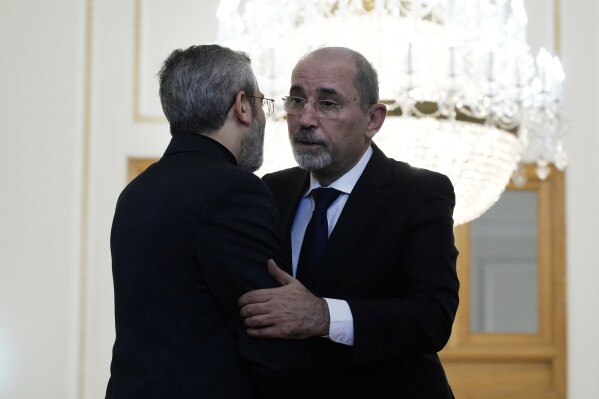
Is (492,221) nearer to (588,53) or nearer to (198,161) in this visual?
(588,53)

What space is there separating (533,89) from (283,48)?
898 millimetres

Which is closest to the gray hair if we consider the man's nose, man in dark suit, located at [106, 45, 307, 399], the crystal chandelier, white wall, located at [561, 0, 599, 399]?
man in dark suit, located at [106, 45, 307, 399]

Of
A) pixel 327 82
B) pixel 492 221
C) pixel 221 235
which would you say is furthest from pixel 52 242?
pixel 221 235

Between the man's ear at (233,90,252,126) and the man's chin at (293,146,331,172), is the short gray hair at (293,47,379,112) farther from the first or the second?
the man's ear at (233,90,252,126)

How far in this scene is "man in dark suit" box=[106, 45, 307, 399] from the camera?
1.95 m

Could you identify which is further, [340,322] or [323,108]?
[323,108]

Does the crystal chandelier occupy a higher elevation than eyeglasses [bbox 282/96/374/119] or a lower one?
higher

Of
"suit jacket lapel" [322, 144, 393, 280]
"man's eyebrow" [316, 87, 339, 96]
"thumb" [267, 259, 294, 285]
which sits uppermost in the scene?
"man's eyebrow" [316, 87, 339, 96]

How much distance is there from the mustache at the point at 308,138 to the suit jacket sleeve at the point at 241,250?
0.42 metres

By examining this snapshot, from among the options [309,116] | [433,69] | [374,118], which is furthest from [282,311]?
[433,69]

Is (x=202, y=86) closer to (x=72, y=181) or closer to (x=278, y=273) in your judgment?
(x=278, y=273)

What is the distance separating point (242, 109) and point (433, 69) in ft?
4.64

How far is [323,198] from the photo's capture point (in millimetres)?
2445

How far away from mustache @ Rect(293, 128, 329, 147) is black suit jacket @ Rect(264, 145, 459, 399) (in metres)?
0.14
